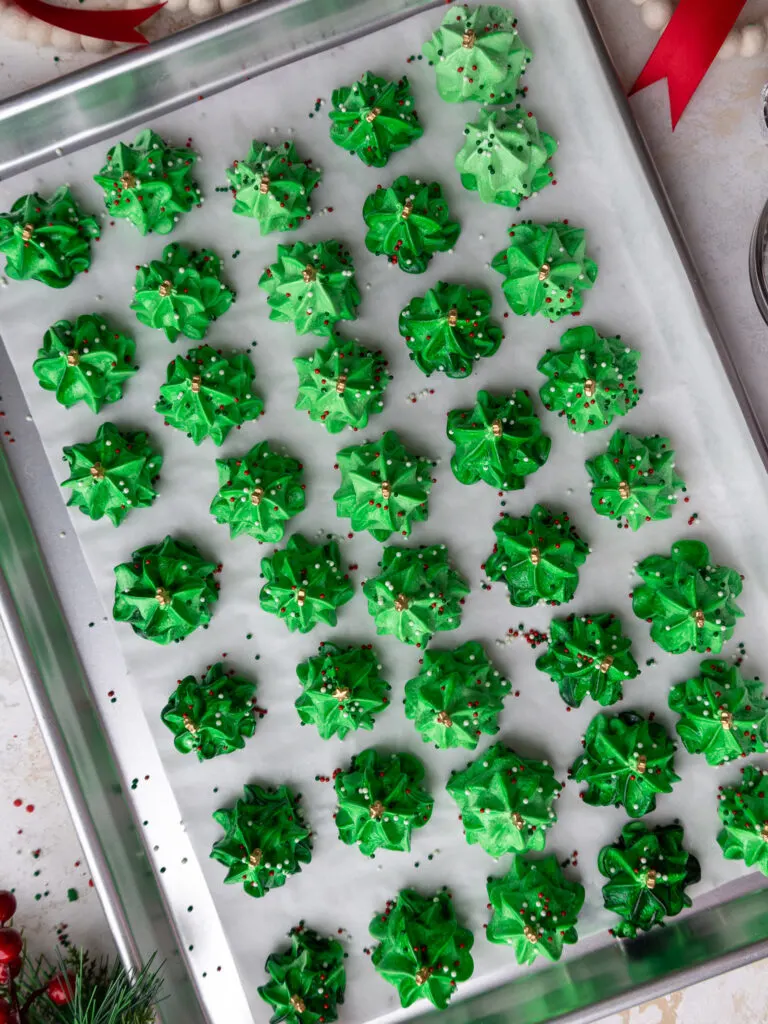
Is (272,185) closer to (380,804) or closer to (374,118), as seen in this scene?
(374,118)

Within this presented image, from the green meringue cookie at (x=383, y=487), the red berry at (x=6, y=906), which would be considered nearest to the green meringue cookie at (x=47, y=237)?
the green meringue cookie at (x=383, y=487)

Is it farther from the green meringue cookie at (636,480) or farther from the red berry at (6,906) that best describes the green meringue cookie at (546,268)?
the red berry at (6,906)

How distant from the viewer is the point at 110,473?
1387mm

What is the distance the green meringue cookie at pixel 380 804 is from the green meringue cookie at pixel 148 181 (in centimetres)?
102

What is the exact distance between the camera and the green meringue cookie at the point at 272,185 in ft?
4.41

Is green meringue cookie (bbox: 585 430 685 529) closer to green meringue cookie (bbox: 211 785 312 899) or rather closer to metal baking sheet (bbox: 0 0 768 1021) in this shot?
metal baking sheet (bbox: 0 0 768 1021)

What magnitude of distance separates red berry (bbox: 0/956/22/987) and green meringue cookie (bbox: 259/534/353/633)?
768 mm

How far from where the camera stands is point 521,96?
1371 millimetres

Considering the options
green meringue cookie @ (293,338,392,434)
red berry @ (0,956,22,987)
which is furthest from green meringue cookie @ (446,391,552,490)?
red berry @ (0,956,22,987)

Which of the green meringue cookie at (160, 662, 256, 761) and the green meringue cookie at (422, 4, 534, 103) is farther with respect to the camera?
the green meringue cookie at (160, 662, 256, 761)

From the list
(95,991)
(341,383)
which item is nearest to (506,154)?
(341,383)

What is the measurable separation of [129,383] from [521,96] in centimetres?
86

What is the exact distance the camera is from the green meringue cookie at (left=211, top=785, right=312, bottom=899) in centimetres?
139

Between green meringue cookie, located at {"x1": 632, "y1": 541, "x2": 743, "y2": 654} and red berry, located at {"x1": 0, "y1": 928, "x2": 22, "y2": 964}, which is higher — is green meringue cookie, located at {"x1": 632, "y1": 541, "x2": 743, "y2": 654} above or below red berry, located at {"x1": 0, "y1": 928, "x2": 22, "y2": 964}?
above
